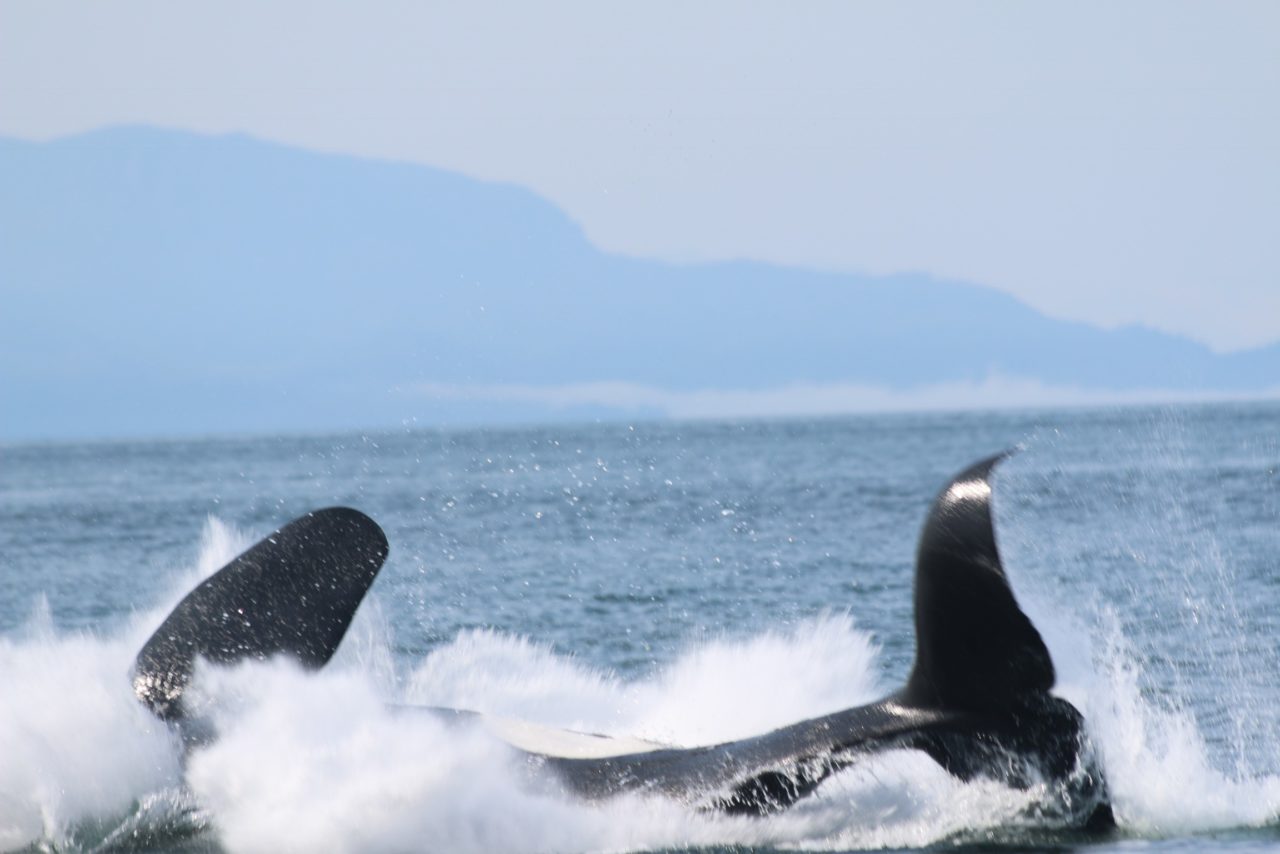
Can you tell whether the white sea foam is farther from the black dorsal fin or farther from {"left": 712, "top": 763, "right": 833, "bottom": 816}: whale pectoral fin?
the black dorsal fin

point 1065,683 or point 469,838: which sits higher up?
point 1065,683

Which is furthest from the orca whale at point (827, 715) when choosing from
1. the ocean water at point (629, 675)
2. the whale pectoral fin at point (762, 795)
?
the ocean water at point (629, 675)

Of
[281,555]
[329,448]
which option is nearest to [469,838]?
[281,555]

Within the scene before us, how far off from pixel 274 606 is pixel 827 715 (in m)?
Result: 3.98

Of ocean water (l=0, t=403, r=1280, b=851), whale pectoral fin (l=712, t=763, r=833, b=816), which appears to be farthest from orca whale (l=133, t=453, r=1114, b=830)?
ocean water (l=0, t=403, r=1280, b=851)

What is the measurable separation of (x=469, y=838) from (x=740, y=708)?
13.9 feet

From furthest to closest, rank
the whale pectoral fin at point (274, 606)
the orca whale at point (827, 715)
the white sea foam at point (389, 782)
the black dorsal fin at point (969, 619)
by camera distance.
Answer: the whale pectoral fin at point (274, 606) < the white sea foam at point (389, 782) < the orca whale at point (827, 715) < the black dorsal fin at point (969, 619)

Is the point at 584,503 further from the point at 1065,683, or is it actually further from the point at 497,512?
the point at 1065,683

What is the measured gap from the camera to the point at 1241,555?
28.6 metres

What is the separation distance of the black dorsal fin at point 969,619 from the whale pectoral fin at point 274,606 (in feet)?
13.4

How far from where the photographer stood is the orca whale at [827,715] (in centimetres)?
1055

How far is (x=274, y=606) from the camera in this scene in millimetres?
13023

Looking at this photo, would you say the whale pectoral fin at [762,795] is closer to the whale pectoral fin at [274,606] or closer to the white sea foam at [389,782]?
the white sea foam at [389,782]

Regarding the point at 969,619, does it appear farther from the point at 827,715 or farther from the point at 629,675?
the point at 629,675
